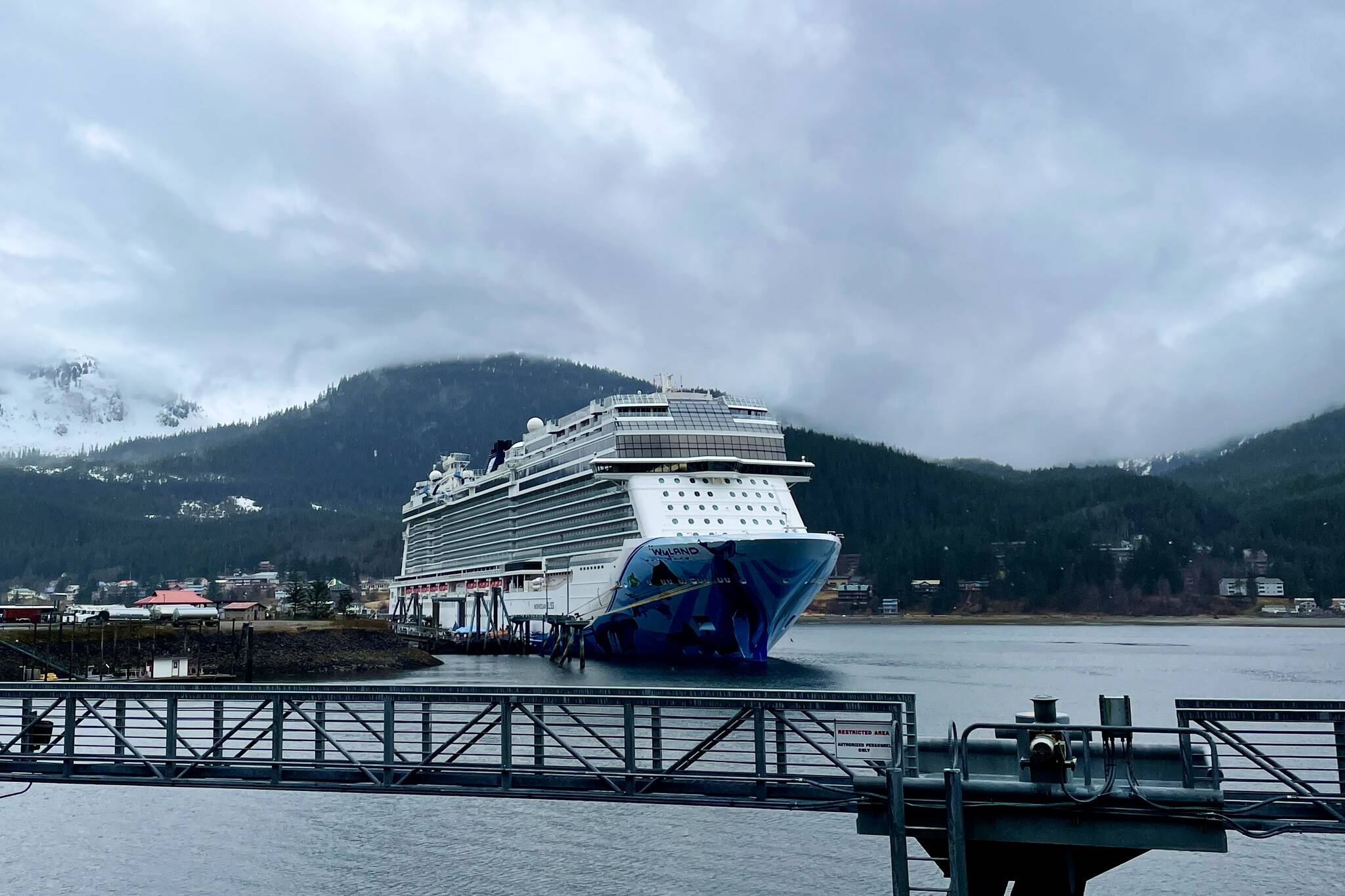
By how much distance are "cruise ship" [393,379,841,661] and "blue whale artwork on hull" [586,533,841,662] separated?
0.08 metres

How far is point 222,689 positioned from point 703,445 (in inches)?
2018

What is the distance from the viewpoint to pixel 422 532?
13038cm

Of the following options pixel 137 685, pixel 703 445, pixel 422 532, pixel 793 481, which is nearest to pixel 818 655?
pixel 793 481

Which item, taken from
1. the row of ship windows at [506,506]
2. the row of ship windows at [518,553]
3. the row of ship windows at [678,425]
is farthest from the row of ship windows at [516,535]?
the row of ship windows at [678,425]

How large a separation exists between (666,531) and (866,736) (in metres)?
Result: 51.7

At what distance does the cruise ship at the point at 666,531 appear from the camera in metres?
63.2

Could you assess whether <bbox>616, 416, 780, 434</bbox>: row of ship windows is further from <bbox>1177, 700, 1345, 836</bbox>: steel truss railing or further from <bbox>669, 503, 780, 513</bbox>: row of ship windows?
<bbox>1177, 700, 1345, 836</bbox>: steel truss railing

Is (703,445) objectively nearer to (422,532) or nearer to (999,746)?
(999,746)

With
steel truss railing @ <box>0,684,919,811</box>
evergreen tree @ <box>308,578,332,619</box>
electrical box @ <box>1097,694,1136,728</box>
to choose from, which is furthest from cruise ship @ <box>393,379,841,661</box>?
electrical box @ <box>1097,694,1136,728</box>

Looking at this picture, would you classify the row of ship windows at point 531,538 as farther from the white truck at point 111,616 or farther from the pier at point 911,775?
the pier at point 911,775

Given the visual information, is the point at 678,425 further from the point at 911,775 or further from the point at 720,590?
the point at 911,775

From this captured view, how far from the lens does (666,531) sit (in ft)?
221

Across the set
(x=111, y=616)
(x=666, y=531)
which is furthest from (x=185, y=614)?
(x=666, y=531)

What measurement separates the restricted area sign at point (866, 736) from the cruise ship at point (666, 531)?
147 feet
